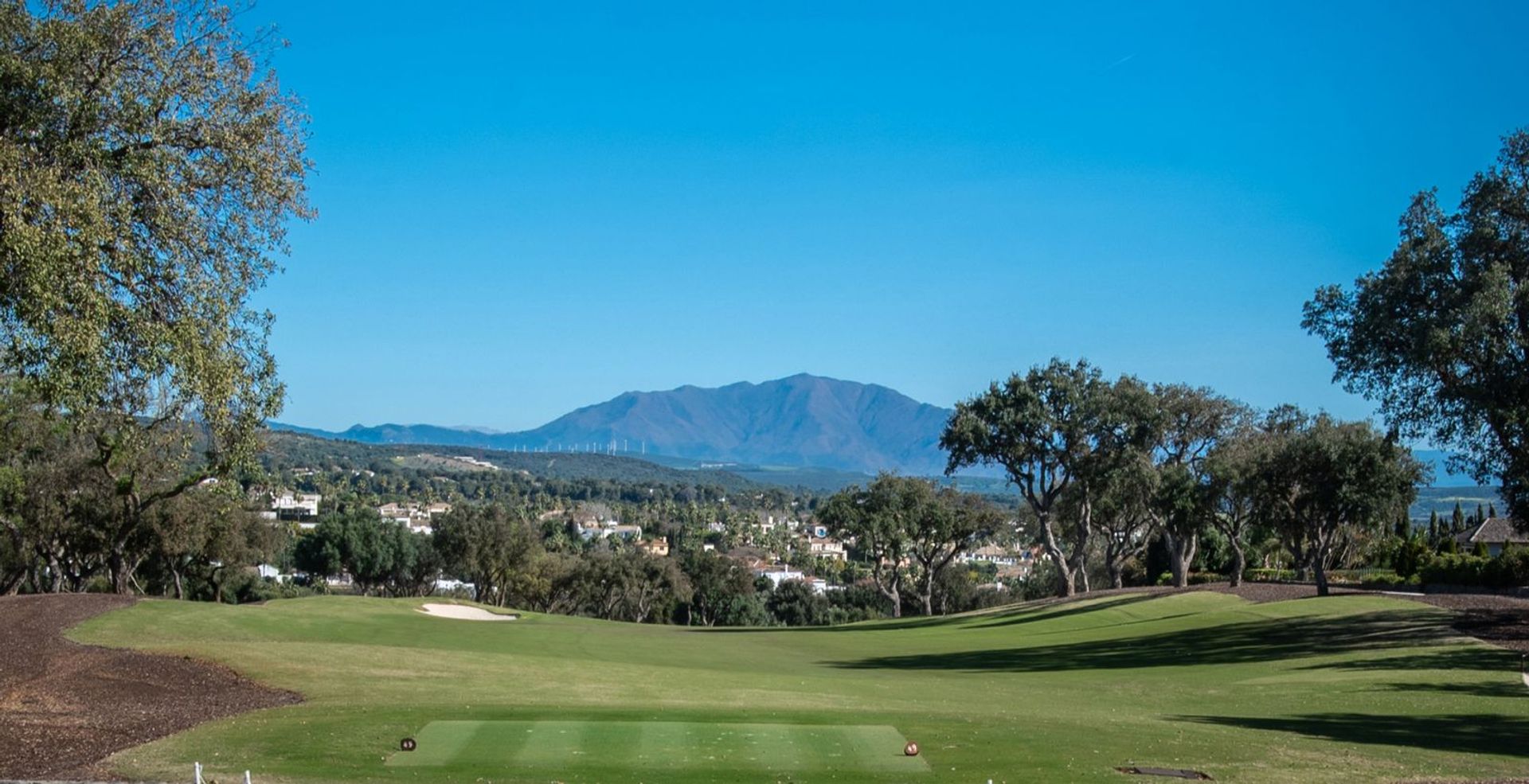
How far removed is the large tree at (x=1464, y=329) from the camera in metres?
28.4

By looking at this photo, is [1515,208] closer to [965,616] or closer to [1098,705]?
[1098,705]

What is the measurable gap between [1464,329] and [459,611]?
130 feet

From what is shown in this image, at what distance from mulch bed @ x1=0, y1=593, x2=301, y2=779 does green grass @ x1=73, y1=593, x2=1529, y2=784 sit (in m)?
0.73

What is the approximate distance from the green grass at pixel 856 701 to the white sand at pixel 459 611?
27.4 feet

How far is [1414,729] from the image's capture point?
1820 centimetres

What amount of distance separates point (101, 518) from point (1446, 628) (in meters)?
51.4

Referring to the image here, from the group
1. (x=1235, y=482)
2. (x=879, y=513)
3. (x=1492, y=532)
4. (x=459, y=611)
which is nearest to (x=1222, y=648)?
(x=1235, y=482)

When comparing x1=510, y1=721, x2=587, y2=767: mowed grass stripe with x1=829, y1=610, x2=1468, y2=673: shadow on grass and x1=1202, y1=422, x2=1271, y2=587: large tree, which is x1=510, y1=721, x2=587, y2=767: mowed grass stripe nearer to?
x1=829, y1=610, x2=1468, y2=673: shadow on grass

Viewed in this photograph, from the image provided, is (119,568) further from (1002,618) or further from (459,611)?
(1002,618)

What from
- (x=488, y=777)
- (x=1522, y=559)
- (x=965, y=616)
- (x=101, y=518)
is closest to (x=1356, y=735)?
(x=488, y=777)

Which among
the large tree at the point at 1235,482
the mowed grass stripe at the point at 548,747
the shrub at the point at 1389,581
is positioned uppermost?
the large tree at the point at 1235,482

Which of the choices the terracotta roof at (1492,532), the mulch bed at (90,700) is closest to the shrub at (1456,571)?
the terracotta roof at (1492,532)

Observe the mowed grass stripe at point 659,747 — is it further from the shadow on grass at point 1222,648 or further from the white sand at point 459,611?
the white sand at point 459,611

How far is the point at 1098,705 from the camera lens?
22.5 metres
